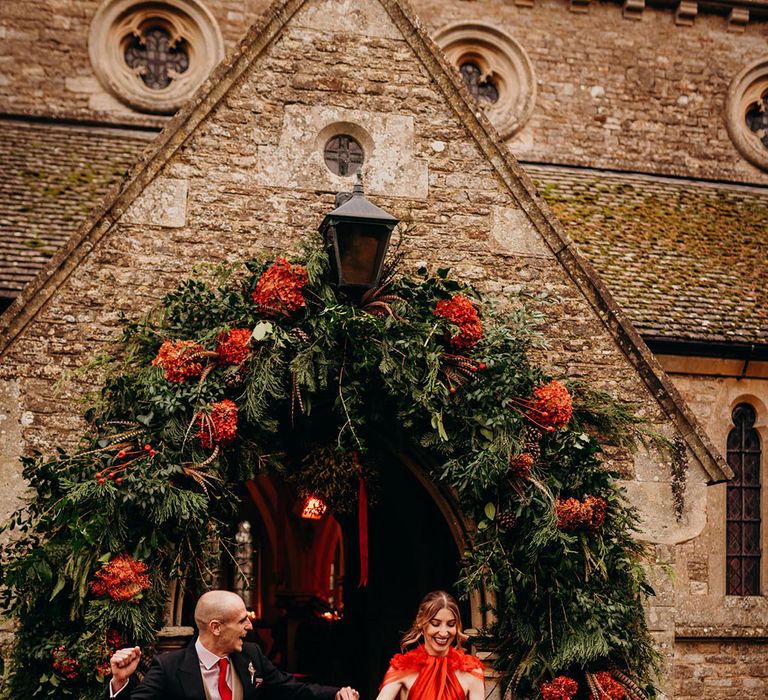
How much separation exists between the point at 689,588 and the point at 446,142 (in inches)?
240

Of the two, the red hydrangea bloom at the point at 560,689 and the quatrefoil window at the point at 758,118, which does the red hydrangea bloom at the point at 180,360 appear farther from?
the quatrefoil window at the point at 758,118

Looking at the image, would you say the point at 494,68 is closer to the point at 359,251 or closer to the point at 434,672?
the point at 359,251

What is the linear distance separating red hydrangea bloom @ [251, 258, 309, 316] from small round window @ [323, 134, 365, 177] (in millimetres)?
1111

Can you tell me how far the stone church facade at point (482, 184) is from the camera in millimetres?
Result: 7344

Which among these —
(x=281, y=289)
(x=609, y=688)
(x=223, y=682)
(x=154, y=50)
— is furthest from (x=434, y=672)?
(x=154, y=50)

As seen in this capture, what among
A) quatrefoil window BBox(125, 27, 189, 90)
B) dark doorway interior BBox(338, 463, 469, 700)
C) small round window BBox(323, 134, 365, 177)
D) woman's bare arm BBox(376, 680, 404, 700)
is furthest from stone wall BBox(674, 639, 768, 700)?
quatrefoil window BBox(125, 27, 189, 90)

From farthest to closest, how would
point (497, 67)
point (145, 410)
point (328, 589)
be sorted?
point (328, 589) → point (497, 67) → point (145, 410)

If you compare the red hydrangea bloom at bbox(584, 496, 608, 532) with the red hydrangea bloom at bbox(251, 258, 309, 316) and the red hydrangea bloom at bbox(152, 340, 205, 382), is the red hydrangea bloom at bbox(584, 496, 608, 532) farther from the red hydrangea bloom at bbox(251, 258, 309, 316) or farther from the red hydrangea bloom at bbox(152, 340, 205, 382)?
the red hydrangea bloom at bbox(152, 340, 205, 382)

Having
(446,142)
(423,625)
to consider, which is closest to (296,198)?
(446,142)

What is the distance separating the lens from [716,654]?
36.3ft

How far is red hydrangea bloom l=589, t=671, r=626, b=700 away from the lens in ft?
22.4

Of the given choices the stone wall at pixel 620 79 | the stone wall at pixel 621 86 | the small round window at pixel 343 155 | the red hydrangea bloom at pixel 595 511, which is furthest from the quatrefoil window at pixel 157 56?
the red hydrangea bloom at pixel 595 511

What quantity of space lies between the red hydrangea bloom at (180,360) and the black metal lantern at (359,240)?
106 centimetres

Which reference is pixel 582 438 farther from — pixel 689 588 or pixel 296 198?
pixel 689 588
